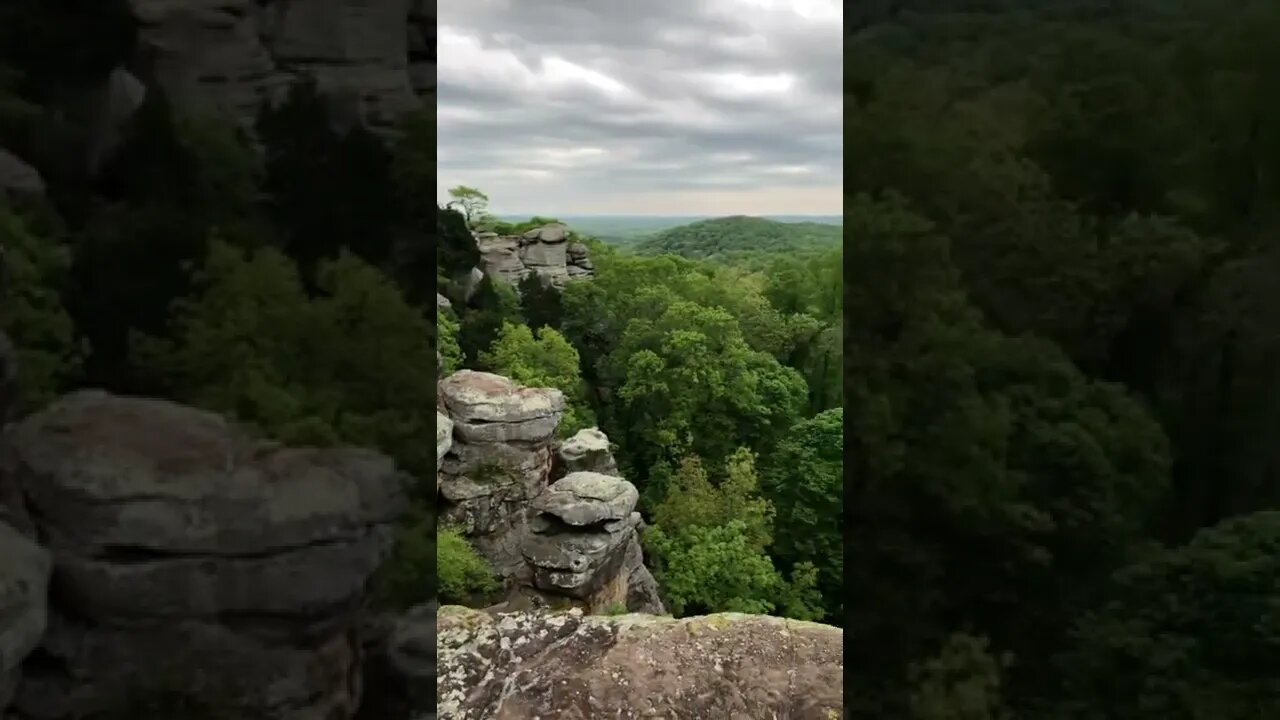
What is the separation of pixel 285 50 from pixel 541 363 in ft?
19.8

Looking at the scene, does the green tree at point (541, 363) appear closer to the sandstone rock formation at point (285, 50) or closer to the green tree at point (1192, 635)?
the sandstone rock formation at point (285, 50)

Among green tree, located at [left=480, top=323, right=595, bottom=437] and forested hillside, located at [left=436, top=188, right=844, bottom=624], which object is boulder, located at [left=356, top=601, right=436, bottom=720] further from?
green tree, located at [left=480, top=323, right=595, bottom=437]

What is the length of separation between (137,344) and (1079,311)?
288cm

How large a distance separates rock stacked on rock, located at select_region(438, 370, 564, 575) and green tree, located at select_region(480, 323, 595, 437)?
767mm

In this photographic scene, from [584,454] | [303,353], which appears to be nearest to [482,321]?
[584,454]

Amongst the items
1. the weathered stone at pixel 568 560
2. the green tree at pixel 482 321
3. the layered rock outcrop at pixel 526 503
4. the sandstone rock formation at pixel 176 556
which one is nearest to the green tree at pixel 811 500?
the layered rock outcrop at pixel 526 503

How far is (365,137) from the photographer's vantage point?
247 centimetres

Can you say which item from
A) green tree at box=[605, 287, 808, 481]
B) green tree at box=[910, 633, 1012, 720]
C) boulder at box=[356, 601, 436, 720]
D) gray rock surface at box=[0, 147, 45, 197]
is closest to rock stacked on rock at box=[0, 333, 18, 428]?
gray rock surface at box=[0, 147, 45, 197]

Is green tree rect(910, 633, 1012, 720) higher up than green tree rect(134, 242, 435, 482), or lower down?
lower down

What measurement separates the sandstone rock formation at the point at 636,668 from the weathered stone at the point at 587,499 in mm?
2468

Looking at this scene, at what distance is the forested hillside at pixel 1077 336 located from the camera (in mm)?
2346

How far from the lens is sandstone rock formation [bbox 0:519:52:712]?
2.19 meters

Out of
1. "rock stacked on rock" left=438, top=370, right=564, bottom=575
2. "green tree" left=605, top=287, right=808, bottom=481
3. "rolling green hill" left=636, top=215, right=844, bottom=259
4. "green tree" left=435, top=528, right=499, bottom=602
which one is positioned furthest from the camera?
"rolling green hill" left=636, top=215, right=844, bottom=259

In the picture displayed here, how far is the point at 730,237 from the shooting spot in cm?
892
